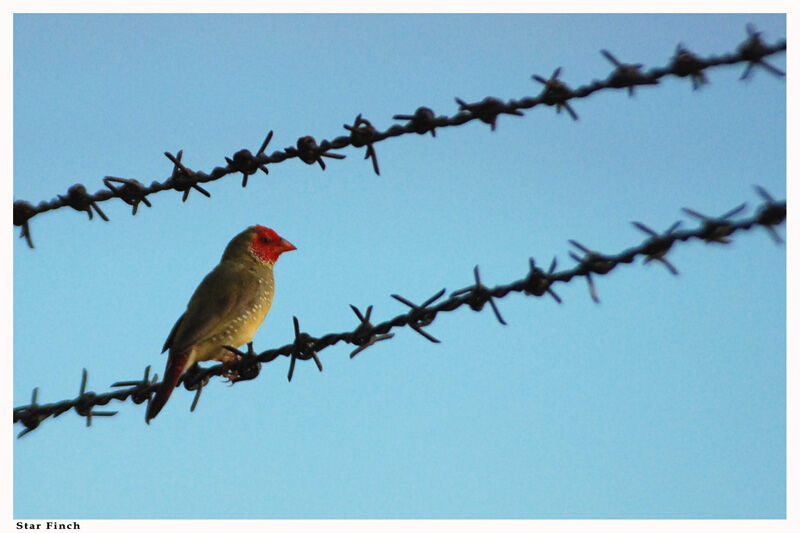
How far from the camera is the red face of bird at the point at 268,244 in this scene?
7234 millimetres

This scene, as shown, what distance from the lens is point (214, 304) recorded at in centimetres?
621

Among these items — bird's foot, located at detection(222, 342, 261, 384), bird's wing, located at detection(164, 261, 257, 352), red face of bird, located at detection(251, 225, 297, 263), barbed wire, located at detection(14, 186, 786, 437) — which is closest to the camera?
barbed wire, located at detection(14, 186, 786, 437)

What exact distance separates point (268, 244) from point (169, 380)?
200 centimetres

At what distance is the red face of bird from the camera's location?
7.23 metres

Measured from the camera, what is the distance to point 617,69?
316 centimetres

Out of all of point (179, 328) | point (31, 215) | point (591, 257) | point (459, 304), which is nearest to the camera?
point (591, 257)

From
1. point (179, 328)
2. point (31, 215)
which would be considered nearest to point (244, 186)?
point (31, 215)

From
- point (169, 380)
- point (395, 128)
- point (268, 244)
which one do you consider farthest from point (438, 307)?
point (268, 244)

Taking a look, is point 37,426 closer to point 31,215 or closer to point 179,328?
point 31,215

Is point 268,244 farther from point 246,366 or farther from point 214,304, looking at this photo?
point 246,366

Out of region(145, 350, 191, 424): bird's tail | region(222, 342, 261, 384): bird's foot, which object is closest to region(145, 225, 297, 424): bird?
region(145, 350, 191, 424): bird's tail

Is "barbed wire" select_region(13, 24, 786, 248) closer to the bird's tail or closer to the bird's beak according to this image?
the bird's tail

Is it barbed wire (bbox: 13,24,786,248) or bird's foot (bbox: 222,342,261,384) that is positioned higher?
barbed wire (bbox: 13,24,786,248)
